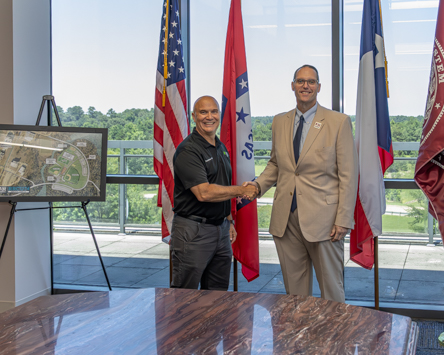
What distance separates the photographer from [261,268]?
12.0ft

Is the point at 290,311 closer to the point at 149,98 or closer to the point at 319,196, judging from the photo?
the point at 319,196

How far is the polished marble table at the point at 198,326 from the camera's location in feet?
4.02

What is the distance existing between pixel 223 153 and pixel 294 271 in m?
0.84

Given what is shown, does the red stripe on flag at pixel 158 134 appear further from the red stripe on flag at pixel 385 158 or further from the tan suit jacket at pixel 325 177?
the red stripe on flag at pixel 385 158

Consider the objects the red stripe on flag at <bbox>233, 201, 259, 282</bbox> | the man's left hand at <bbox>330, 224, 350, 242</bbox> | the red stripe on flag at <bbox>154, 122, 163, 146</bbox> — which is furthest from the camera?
the red stripe on flag at <bbox>154, 122, 163, 146</bbox>

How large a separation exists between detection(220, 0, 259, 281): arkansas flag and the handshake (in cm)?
43

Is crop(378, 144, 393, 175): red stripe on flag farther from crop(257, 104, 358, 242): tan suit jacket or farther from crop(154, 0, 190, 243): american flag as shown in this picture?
crop(154, 0, 190, 243): american flag

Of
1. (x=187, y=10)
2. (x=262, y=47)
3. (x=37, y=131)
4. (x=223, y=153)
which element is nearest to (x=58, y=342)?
(x=223, y=153)

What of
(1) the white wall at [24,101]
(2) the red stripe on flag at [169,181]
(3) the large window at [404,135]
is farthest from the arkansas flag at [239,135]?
(1) the white wall at [24,101]

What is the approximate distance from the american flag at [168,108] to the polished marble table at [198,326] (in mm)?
1739

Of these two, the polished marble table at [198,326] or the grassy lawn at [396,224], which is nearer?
the polished marble table at [198,326]

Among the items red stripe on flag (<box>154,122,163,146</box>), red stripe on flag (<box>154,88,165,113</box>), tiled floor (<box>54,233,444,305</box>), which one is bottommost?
tiled floor (<box>54,233,444,305</box>)

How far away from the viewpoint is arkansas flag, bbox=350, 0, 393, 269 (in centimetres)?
297

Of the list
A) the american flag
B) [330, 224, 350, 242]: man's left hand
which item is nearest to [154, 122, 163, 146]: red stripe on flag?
the american flag
